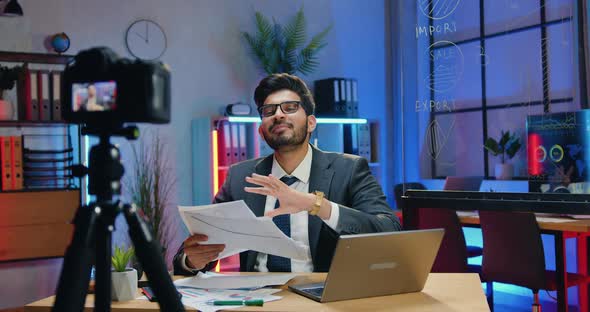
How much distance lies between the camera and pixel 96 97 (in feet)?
3.73

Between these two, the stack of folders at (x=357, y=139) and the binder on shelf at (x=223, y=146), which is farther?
the stack of folders at (x=357, y=139)

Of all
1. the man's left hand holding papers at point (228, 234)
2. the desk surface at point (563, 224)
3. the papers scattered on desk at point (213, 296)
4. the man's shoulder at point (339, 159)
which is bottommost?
the desk surface at point (563, 224)

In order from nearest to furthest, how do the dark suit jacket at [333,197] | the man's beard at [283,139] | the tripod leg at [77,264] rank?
the tripod leg at [77,264] → the dark suit jacket at [333,197] → the man's beard at [283,139]

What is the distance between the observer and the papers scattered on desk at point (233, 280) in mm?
1830

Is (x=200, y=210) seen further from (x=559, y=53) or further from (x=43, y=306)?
(x=559, y=53)

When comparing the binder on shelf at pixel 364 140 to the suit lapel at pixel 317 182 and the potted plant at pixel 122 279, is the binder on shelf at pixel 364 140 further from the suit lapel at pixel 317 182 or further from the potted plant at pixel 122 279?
the potted plant at pixel 122 279

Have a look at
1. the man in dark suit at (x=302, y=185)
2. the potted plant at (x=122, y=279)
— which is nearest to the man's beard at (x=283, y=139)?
the man in dark suit at (x=302, y=185)

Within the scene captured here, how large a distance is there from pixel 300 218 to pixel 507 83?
1.14 m

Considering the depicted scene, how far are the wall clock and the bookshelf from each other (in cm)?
56

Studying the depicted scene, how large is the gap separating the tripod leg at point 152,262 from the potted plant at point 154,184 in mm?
3280

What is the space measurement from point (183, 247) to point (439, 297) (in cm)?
81

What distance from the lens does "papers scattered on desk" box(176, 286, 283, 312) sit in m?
1.60

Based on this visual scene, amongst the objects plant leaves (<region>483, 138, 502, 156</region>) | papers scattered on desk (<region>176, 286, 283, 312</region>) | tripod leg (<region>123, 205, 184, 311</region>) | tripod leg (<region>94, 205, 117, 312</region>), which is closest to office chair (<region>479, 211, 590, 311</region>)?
plant leaves (<region>483, 138, 502, 156</region>)

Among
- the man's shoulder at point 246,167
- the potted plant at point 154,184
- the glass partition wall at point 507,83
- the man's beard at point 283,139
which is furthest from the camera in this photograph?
the potted plant at point 154,184
